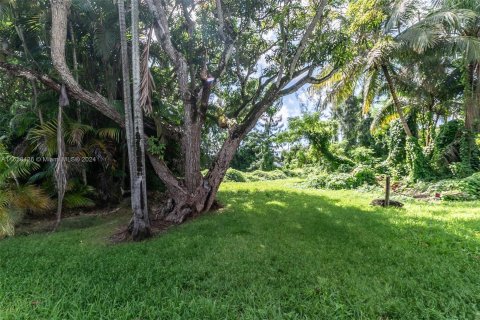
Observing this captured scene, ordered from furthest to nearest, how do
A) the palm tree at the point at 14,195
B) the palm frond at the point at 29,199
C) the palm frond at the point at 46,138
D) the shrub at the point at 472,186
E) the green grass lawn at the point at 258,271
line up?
the shrub at the point at 472,186 → the palm frond at the point at 46,138 → the palm frond at the point at 29,199 → the palm tree at the point at 14,195 → the green grass lawn at the point at 258,271

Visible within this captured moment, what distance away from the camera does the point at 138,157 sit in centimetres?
524

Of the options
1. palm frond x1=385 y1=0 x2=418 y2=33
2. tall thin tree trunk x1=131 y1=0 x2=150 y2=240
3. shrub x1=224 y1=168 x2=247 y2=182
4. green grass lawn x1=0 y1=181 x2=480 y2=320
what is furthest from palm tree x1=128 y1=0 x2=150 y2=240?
shrub x1=224 y1=168 x2=247 y2=182

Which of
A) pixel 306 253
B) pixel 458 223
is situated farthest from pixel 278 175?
pixel 306 253

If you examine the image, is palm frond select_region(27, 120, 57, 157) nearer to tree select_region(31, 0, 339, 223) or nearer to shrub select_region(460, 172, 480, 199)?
tree select_region(31, 0, 339, 223)

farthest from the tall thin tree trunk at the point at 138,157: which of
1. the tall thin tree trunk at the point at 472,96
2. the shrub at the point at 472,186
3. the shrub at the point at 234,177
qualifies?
the shrub at the point at 234,177

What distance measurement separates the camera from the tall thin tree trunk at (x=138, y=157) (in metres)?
4.91

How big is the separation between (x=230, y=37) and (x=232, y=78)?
2475 millimetres

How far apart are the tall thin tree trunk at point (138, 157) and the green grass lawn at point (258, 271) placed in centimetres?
40

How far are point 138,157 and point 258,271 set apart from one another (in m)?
3.06

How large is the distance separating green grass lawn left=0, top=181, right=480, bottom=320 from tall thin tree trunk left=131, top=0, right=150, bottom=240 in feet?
1.32

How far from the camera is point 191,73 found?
291 inches

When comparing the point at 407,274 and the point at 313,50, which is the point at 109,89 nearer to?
the point at 313,50

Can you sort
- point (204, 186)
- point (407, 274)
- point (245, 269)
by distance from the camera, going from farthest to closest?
point (204, 186)
point (245, 269)
point (407, 274)

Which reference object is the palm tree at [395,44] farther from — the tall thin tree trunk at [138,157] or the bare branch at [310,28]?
the tall thin tree trunk at [138,157]
